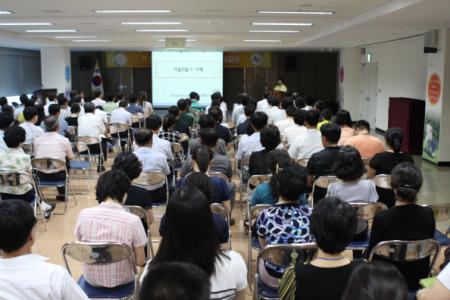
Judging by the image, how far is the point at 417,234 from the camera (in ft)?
9.84

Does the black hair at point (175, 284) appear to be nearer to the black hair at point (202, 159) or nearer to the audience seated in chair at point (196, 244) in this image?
the audience seated in chair at point (196, 244)

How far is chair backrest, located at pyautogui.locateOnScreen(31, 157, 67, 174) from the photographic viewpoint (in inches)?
230

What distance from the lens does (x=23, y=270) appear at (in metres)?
1.95

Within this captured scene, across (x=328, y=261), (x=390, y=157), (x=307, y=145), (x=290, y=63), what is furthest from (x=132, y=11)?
(x=290, y=63)

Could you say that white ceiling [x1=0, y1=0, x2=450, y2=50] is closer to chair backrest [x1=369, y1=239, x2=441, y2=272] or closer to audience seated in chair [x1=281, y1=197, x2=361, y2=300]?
chair backrest [x1=369, y1=239, x2=441, y2=272]

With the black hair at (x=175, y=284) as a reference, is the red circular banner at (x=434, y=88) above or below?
above

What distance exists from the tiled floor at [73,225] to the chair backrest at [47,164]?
64 cm

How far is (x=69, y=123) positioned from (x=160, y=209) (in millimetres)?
3794

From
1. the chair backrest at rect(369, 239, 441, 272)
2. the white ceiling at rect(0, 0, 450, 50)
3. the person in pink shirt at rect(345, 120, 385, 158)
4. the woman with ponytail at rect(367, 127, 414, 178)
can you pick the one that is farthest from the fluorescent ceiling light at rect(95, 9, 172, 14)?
the chair backrest at rect(369, 239, 441, 272)

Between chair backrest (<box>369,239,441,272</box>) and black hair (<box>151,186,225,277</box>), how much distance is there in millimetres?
1171

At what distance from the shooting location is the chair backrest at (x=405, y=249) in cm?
279

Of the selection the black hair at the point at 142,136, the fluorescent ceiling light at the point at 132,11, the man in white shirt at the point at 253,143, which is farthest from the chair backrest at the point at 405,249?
the fluorescent ceiling light at the point at 132,11

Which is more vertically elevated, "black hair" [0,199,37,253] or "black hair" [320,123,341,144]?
"black hair" [320,123,341,144]

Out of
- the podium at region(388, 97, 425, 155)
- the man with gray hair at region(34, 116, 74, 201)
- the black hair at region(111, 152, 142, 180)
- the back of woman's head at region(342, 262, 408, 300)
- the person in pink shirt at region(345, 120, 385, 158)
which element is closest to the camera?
the back of woman's head at region(342, 262, 408, 300)
